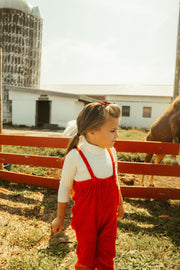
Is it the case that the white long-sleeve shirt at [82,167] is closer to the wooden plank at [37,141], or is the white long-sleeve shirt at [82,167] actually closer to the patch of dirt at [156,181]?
the wooden plank at [37,141]

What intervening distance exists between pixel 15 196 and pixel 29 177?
55 cm

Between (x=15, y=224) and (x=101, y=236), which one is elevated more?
(x=101, y=236)

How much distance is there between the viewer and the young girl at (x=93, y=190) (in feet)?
5.66

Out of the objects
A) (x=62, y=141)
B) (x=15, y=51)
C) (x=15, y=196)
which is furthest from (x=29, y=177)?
(x=15, y=51)

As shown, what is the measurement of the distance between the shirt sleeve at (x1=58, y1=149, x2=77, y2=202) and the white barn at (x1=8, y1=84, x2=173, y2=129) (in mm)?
17474

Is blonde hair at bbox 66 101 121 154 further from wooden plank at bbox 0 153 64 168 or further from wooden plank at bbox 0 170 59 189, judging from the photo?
wooden plank at bbox 0 170 59 189

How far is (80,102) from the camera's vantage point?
67.9 feet

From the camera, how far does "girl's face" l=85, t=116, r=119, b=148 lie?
1.77 metres

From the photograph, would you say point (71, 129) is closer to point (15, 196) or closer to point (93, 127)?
point (15, 196)

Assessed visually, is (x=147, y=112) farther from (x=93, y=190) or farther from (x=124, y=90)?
(x=93, y=190)

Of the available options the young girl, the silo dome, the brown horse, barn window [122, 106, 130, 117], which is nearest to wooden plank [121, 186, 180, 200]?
the brown horse

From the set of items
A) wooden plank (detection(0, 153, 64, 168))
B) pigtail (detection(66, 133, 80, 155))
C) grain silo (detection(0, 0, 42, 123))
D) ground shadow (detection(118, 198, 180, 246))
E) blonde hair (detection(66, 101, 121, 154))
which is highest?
grain silo (detection(0, 0, 42, 123))

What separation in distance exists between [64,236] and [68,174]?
1566 mm

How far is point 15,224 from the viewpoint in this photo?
3.10 meters
